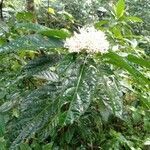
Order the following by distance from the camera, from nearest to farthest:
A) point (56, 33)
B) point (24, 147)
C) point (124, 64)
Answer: point (124, 64), point (56, 33), point (24, 147)

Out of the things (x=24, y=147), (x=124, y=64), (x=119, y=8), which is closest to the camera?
(x=124, y=64)

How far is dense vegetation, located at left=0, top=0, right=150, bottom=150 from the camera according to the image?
118 centimetres

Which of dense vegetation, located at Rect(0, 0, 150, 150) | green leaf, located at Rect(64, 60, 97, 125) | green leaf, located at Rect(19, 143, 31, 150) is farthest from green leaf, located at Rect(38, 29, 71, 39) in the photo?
green leaf, located at Rect(19, 143, 31, 150)

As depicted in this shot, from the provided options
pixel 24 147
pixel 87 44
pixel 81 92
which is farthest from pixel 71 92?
pixel 24 147

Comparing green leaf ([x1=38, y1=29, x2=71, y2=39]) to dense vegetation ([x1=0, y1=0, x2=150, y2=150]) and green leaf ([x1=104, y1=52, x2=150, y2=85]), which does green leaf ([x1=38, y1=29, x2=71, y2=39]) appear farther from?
green leaf ([x1=104, y1=52, x2=150, y2=85])

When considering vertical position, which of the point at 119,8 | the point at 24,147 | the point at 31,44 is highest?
the point at 31,44

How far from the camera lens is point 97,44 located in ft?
3.97

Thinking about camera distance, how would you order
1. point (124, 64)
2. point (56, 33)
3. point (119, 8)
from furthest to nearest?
point (119, 8)
point (56, 33)
point (124, 64)

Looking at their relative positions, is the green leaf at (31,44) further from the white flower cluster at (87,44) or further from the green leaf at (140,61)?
the green leaf at (140,61)

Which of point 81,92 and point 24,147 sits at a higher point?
point 81,92

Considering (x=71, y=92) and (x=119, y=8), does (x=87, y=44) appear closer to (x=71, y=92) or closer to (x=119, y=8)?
(x=71, y=92)

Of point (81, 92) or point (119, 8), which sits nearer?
point (81, 92)

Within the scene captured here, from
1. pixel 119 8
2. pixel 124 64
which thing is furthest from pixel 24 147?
pixel 119 8

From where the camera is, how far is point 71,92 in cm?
115
